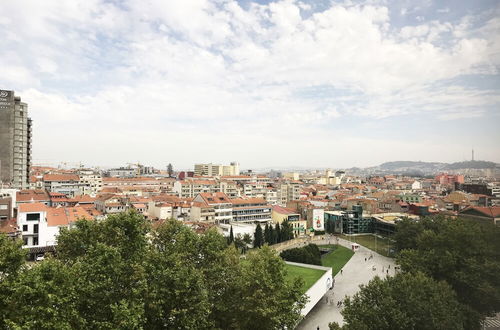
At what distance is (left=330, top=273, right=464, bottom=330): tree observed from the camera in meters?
12.0

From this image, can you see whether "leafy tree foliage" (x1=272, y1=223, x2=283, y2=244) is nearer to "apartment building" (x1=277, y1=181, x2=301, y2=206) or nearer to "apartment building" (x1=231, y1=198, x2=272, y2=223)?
"apartment building" (x1=231, y1=198, x2=272, y2=223)

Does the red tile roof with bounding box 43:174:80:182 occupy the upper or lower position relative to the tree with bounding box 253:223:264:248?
upper

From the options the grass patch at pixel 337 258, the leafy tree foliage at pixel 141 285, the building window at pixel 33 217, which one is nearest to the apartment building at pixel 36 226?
the building window at pixel 33 217

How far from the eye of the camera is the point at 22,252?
31.9ft

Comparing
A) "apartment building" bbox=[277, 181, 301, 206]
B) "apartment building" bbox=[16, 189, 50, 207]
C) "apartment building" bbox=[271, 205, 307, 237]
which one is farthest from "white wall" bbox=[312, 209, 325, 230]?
"apartment building" bbox=[16, 189, 50, 207]

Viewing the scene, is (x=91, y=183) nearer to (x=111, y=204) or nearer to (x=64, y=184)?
(x=64, y=184)

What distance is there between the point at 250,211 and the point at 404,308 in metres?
29.6

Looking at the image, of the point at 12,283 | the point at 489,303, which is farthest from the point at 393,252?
the point at 12,283

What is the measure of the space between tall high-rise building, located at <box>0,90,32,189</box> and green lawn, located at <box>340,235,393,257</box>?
40.5 meters

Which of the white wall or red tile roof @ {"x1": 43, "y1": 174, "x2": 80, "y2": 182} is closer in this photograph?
the white wall

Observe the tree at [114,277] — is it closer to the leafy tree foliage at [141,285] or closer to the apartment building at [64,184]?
the leafy tree foliage at [141,285]

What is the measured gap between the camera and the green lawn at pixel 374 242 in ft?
116

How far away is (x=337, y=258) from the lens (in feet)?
109

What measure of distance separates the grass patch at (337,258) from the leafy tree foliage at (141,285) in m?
18.6
